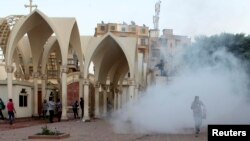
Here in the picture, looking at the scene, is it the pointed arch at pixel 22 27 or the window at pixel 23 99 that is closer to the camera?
the pointed arch at pixel 22 27

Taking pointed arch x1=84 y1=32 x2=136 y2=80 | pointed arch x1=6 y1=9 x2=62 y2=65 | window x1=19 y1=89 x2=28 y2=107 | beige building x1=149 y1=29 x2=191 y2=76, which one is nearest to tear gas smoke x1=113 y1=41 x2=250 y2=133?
beige building x1=149 y1=29 x2=191 y2=76

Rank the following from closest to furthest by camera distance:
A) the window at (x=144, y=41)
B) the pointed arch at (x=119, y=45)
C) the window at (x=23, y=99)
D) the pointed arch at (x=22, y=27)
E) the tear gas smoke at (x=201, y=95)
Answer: the tear gas smoke at (x=201, y=95)
the pointed arch at (x=22, y=27)
the pointed arch at (x=119, y=45)
the window at (x=23, y=99)
the window at (x=144, y=41)

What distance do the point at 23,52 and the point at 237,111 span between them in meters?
23.5

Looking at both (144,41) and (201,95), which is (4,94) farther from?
(144,41)

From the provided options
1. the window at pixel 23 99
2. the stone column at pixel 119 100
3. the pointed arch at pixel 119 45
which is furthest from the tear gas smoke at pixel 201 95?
the stone column at pixel 119 100

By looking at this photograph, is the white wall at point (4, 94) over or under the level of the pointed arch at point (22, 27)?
under

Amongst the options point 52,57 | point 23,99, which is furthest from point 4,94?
point 52,57

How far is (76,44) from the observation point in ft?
114

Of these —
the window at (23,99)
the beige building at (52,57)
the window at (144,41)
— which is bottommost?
the window at (23,99)

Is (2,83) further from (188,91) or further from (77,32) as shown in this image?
(188,91)

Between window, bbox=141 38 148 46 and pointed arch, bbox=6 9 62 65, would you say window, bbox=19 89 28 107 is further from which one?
window, bbox=141 38 148 46

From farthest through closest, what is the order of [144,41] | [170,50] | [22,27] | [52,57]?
[144,41] < [52,57] < [170,50] < [22,27]

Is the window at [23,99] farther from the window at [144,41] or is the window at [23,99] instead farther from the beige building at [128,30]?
the window at [144,41]

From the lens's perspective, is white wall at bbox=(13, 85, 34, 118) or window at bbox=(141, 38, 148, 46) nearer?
white wall at bbox=(13, 85, 34, 118)
